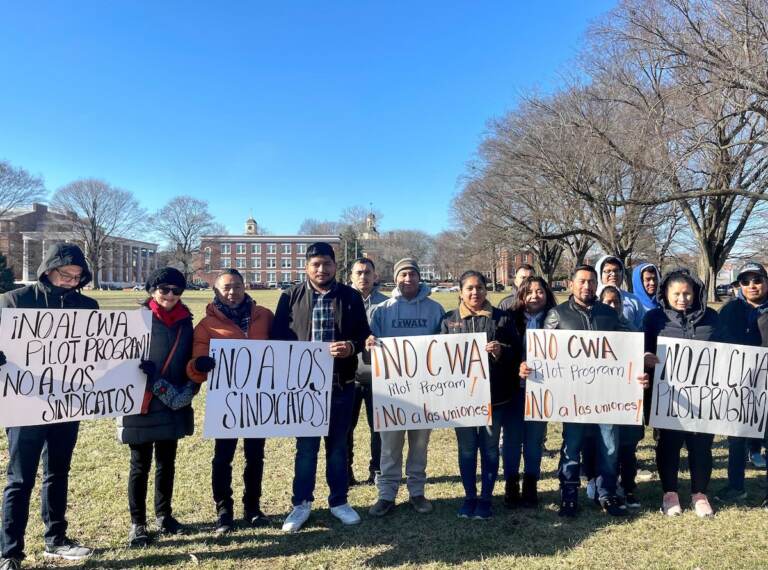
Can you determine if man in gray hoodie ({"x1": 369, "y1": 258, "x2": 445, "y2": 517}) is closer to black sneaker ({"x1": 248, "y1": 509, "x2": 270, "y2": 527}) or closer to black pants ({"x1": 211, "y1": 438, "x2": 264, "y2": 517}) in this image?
black sneaker ({"x1": 248, "y1": 509, "x2": 270, "y2": 527})

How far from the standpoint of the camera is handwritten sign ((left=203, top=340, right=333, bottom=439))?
397cm

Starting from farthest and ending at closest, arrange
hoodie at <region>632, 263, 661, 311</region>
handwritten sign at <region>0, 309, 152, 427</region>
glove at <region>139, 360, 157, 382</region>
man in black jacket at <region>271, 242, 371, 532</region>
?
1. hoodie at <region>632, 263, 661, 311</region>
2. man in black jacket at <region>271, 242, 371, 532</region>
3. glove at <region>139, 360, 157, 382</region>
4. handwritten sign at <region>0, 309, 152, 427</region>

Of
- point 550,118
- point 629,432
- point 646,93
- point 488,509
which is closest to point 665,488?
point 629,432

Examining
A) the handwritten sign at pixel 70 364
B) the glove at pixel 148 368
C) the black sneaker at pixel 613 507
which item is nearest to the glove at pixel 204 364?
the glove at pixel 148 368

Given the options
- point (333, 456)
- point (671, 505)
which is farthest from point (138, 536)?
point (671, 505)

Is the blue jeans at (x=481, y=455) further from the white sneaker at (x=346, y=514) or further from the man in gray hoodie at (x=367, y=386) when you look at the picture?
the man in gray hoodie at (x=367, y=386)

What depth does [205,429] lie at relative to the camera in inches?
152

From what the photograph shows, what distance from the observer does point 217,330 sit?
13.2 feet

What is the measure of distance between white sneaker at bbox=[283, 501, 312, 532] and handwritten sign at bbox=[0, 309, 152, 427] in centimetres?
154

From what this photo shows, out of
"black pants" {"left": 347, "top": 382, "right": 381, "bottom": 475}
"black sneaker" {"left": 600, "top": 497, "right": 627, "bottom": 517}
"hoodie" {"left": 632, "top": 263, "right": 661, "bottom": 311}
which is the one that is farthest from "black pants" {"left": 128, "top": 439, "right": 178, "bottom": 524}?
"hoodie" {"left": 632, "top": 263, "right": 661, "bottom": 311}

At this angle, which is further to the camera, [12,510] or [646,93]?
[646,93]

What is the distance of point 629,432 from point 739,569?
4.13 feet

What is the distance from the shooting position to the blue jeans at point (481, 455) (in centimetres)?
426

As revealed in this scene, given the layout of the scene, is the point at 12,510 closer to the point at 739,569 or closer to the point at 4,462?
the point at 4,462
